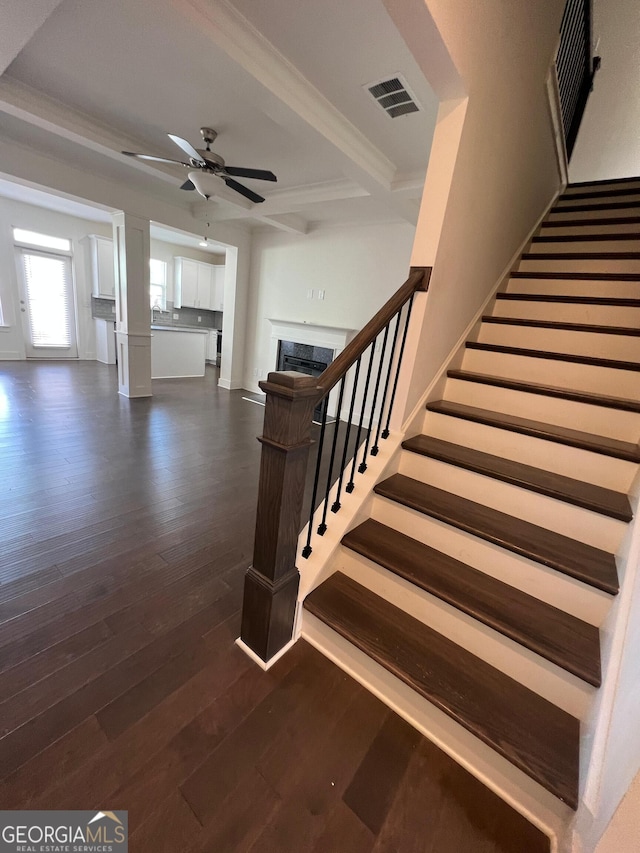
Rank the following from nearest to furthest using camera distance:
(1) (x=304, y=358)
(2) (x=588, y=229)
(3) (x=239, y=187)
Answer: (2) (x=588, y=229), (3) (x=239, y=187), (1) (x=304, y=358)

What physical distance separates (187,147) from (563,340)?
280cm

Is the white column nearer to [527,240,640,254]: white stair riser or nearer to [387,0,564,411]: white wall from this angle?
[387,0,564,411]: white wall

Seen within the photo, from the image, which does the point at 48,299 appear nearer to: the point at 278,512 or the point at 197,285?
the point at 197,285

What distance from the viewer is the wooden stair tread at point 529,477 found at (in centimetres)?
128

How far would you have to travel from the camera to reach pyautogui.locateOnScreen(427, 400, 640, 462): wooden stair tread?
141 cm

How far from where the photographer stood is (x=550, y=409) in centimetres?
172

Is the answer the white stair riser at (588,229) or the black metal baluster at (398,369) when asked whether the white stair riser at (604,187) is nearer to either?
the white stair riser at (588,229)

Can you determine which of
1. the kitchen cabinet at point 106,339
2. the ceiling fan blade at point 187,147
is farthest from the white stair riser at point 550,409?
the kitchen cabinet at point 106,339

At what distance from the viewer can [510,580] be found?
1.31 m

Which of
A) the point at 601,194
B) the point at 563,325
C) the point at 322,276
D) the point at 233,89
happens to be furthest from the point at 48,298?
the point at 601,194

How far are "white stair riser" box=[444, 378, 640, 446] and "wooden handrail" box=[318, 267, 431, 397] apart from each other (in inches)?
27.6

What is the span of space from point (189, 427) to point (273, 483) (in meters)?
3.12

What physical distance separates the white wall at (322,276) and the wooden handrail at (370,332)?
2.95 m

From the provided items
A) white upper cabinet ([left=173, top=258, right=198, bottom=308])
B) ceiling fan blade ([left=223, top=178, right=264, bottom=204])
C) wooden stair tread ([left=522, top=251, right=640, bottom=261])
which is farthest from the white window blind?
wooden stair tread ([left=522, top=251, right=640, bottom=261])
